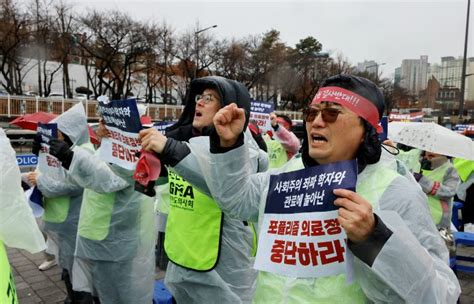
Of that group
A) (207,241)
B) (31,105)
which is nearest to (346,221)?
(207,241)

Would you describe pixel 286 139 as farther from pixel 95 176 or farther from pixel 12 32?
pixel 12 32

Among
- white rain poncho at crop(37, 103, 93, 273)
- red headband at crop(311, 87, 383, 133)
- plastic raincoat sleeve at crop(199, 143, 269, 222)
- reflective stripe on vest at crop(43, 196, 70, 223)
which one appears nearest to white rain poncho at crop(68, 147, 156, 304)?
white rain poncho at crop(37, 103, 93, 273)

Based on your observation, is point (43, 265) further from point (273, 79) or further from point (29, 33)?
point (273, 79)

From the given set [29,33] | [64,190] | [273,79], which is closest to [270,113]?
[64,190]

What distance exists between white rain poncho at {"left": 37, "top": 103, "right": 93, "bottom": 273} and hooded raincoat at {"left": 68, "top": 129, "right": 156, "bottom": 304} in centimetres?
65

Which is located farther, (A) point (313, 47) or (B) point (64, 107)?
(A) point (313, 47)

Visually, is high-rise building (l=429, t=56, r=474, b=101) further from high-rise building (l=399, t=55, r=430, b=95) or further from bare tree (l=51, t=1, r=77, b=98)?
bare tree (l=51, t=1, r=77, b=98)

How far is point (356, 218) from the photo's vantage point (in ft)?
4.02

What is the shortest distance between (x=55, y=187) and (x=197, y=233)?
7.05ft

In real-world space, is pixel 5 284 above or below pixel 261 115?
below

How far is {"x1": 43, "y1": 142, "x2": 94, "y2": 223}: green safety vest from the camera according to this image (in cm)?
420

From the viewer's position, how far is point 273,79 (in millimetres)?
38938

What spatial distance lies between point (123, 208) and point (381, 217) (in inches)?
101

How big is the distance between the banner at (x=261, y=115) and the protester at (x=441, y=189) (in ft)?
8.26
